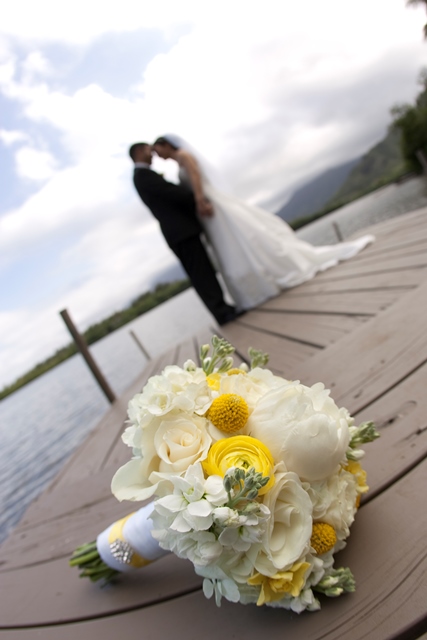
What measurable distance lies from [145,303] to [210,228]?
40484mm

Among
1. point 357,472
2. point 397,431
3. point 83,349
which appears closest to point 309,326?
point 397,431

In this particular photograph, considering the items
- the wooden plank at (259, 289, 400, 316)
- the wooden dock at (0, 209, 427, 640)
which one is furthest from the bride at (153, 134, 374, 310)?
the wooden dock at (0, 209, 427, 640)

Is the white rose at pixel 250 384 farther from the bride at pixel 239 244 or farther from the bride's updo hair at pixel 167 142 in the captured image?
the bride's updo hair at pixel 167 142

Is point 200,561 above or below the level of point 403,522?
above

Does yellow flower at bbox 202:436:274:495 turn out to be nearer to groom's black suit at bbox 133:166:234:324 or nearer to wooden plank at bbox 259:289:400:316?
wooden plank at bbox 259:289:400:316

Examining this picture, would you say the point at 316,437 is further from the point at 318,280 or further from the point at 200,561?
the point at 318,280

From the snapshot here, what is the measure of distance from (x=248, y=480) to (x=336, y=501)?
8.9 inches

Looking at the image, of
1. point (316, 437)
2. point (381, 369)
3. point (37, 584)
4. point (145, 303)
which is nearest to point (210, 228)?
point (381, 369)

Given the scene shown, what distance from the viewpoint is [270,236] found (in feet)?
12.7

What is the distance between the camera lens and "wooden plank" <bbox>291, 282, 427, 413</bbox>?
1.21 metres

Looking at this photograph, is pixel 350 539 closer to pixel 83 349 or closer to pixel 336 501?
pixel 336 501

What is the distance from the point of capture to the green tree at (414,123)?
3381 centimetres

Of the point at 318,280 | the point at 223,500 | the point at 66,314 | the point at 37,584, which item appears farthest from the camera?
the point at 66,314

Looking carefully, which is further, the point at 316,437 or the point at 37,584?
the point at 37,584
